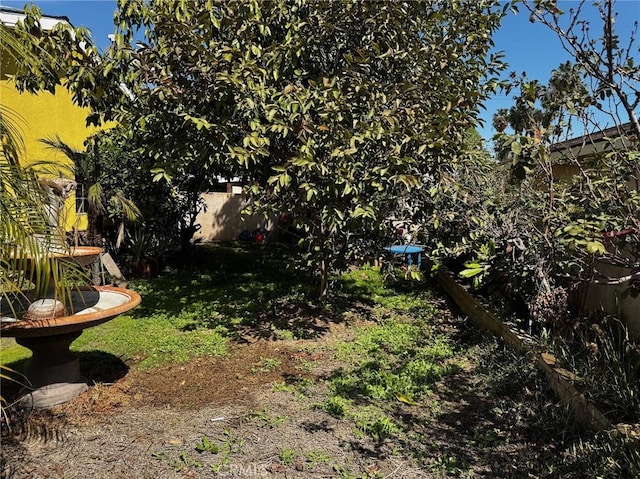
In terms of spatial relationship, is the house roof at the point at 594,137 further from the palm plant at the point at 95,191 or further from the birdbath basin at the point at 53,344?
the palm plant at the point at 95,191

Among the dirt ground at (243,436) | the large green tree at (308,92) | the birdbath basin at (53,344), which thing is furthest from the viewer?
the large green tree at (308,92)

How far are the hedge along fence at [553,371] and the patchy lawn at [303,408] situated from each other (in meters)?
0.11

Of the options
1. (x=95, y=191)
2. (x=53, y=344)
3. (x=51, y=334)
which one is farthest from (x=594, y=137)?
(x=95, y=191)

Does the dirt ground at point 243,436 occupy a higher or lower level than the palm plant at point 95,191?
lower

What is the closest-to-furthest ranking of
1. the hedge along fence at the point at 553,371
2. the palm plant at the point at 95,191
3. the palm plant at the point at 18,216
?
1. the palm plant at the point at 18,216
2. the hedge along fence at the point at 553,371
3. the palm plant at the point at 95,191

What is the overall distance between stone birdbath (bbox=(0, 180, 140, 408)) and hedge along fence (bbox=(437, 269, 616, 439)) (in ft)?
11.7

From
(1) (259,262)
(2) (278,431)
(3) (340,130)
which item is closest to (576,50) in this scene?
(3) (340,130)

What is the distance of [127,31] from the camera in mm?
5680

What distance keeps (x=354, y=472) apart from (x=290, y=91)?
3.77 m

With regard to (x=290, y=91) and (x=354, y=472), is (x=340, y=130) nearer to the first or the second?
(x=290, y=91)

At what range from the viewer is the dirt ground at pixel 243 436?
3.04 m

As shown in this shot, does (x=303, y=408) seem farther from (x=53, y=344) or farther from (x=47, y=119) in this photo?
(x=47, y=119)

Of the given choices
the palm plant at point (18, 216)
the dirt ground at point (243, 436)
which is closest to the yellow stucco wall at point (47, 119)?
the dirt ground at point (243, 436)

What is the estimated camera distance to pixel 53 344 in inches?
149
